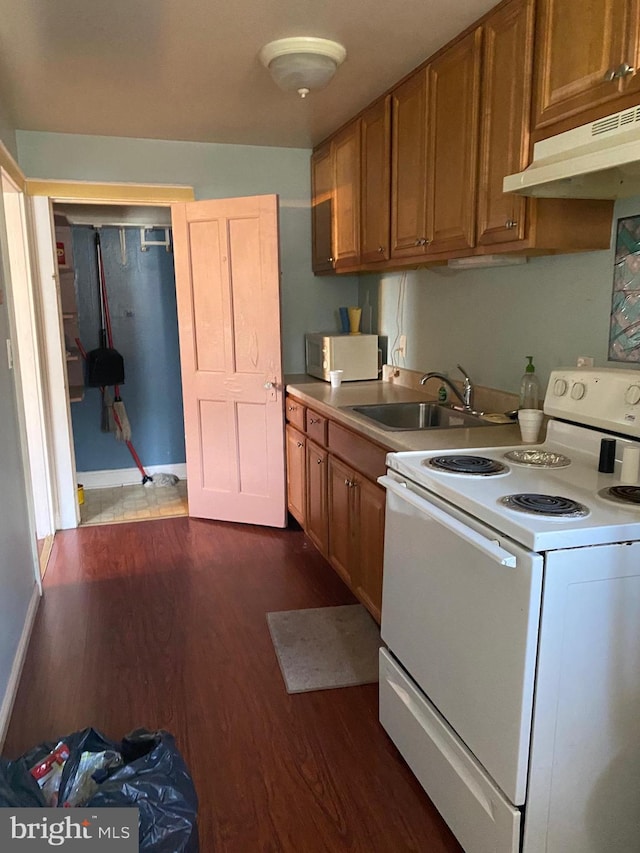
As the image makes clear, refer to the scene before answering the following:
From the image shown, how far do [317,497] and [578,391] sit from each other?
1.65m

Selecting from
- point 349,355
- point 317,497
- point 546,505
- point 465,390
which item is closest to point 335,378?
point 349,355

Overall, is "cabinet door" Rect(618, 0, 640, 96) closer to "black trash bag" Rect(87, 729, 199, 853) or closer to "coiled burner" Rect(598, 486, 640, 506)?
"coiled burner" Rect(598, 486, 640, 506)

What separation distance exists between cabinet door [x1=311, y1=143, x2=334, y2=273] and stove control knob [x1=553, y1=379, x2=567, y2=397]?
2123mm

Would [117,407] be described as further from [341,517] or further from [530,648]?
[530,648]

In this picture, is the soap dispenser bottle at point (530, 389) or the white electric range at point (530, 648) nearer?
the white electric range at point (530, 648)

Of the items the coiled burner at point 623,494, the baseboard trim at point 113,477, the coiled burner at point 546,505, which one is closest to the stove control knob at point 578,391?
the coiled burner at point 623,494

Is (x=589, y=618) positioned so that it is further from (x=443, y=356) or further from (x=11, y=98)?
(x=11, y=98)

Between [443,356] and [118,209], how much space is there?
2.75 metres

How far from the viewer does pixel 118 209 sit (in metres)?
4.55

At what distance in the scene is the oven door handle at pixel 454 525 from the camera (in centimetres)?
131

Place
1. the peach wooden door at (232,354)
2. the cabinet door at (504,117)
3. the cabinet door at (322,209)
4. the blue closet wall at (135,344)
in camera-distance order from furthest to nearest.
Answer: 1. the blue closet wall at (135,344)
2. the cabinet door at (322,209)
3. the peach wooden door at (232,354)
4. the cabinet door at (504,117)

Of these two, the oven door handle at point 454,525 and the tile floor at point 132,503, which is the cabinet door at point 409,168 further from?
the tile floor at point 132,503

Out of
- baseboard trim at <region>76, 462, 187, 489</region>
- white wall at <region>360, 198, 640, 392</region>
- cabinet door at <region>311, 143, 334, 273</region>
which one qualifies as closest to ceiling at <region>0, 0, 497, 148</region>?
cabinet door at <region>311, 143, 334, 273</region>

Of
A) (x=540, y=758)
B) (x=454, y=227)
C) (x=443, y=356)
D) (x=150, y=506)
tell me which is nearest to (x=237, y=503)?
(x=150, y=506)
